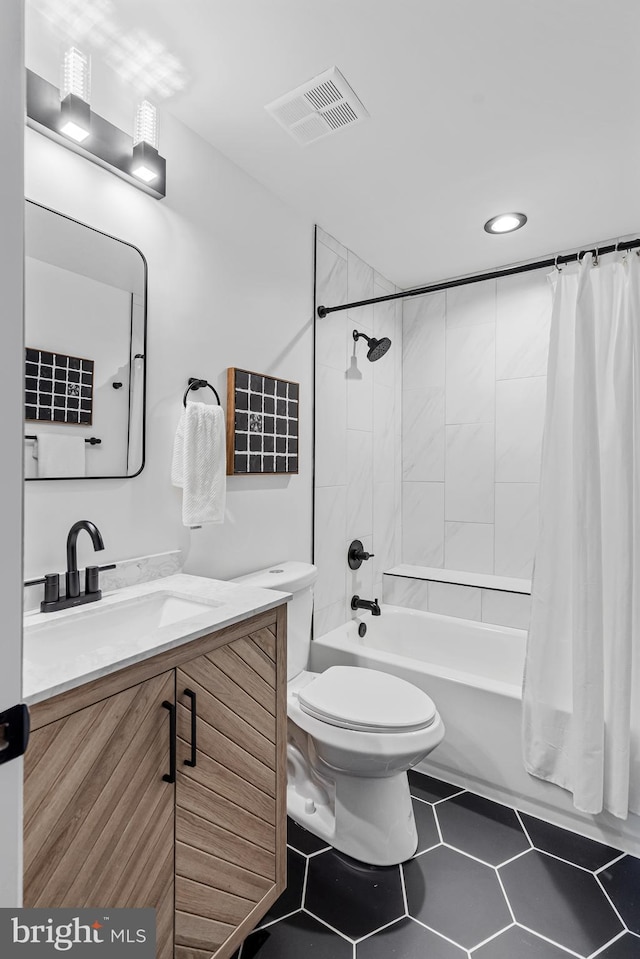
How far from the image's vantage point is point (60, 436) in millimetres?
1339

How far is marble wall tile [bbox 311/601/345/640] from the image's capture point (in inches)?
96.7

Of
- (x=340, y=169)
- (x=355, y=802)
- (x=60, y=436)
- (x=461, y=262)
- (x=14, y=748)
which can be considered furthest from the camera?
(x=461, y=262)

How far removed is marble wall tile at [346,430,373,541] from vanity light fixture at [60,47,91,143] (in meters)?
1.76

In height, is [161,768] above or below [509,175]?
below

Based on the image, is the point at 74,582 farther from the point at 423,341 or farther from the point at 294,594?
the point at 423,341

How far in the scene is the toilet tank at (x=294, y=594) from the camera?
1.86 m

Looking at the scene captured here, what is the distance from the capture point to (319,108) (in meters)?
1.66

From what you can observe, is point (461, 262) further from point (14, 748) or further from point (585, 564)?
point (14, 748)

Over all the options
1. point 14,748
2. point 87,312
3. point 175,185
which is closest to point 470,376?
point 175,185

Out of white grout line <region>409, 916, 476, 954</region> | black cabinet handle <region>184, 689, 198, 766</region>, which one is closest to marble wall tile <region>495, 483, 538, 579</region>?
white grout line <region>409, 916, 476, 954</region>

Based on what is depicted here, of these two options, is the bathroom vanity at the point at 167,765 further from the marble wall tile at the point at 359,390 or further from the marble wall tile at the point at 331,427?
the marble wall tile at the point at 359,390

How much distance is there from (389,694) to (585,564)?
837 mm

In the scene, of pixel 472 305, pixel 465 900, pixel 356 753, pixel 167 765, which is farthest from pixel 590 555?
pixel 472 305

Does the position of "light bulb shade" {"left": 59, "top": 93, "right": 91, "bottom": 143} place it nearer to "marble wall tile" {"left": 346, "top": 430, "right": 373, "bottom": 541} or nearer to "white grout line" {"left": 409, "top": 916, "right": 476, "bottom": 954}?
"marble wall tile" {"left": 346, "top": 430, "right": 373, "bottom": 541}
